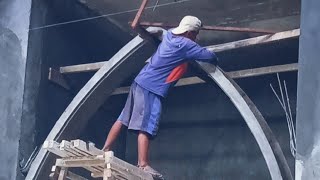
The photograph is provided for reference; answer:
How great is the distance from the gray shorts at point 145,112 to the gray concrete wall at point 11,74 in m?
1.26

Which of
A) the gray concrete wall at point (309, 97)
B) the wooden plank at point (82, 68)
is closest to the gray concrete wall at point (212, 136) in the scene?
the wooden plank at point (82, 68)

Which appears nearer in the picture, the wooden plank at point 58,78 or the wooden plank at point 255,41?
the wooden plank at point 255,41

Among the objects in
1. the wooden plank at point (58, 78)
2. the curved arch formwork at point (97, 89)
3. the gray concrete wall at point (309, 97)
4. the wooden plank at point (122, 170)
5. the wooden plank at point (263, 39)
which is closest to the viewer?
the gray concrete wall at point (309, 97)

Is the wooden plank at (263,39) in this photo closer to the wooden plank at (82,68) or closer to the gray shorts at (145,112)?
the gray shorts at (145,112)

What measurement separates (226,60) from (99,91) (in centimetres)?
206

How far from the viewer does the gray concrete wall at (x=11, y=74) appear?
26.0 feet

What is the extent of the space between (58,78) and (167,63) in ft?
5.55

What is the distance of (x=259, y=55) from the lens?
9086 mm

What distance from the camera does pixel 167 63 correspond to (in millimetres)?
7301

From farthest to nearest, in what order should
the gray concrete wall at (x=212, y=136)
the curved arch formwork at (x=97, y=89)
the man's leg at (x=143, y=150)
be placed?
the gray concrete wall at (x=212, y=136) < the curved arch formwork at (x=97, y=89) < the man's leg at (x=143, y=150)

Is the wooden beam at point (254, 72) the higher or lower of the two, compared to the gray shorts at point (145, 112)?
higher

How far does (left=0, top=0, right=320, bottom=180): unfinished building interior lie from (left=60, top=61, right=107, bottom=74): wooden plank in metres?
0.01

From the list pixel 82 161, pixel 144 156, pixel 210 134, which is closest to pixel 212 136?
pixel 210 134

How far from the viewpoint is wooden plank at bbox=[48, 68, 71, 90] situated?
27.6ft
